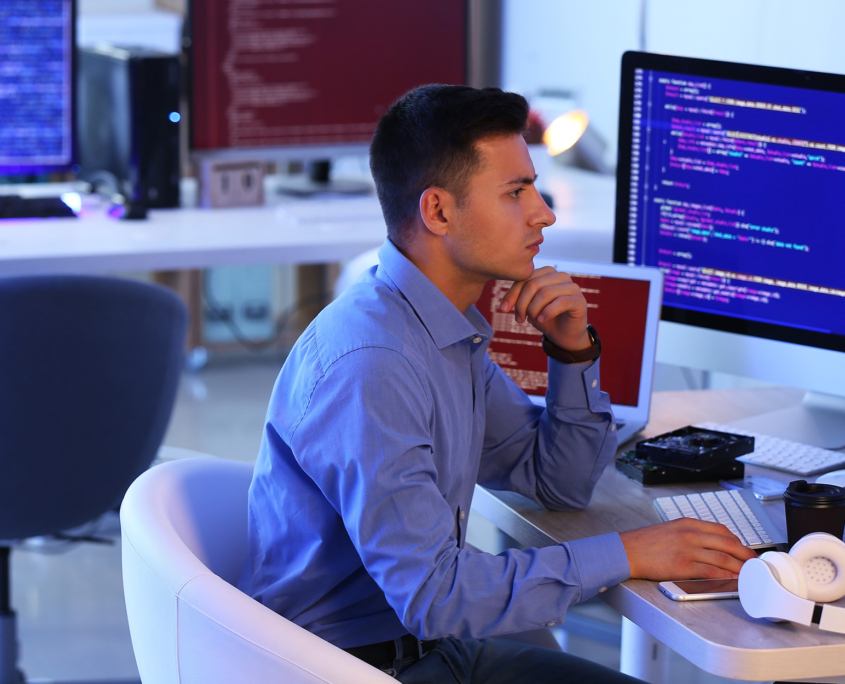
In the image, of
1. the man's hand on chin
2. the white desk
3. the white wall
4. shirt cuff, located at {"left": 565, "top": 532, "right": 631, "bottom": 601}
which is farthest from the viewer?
the white desk

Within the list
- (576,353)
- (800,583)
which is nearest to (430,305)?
(576,353)

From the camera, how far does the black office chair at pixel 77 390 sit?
1.87m

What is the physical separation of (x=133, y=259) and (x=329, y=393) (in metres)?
1.43

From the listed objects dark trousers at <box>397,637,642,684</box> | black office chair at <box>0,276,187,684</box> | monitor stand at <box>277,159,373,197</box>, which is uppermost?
monitor stand at <box>277,159,373,197</box>

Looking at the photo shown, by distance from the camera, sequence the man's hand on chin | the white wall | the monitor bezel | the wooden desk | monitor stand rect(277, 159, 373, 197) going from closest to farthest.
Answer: the wooden desk
the man's hand on chin
the monitor bezel
the white wall
monitor stand rect(277, 159, 373, 197)

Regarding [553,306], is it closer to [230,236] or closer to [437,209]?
[437,209]

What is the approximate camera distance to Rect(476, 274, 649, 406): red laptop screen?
1.68 m

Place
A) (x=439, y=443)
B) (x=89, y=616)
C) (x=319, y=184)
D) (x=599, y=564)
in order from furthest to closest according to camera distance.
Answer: (x=319, y=184) → (x=89, y=616) → (x=439, y=443) → (x=599, y=564)

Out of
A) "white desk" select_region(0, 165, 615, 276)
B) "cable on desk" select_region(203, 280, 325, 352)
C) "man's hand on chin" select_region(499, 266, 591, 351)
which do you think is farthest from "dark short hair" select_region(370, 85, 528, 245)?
"cable on desk" select_region(203, 280, 325, 352)

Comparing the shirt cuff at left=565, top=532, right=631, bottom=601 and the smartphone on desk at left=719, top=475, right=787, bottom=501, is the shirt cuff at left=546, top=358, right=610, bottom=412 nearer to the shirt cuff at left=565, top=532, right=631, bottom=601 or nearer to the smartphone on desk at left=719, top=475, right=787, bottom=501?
the smartphone on desk at left=719, top=475, right=787, bottom=501

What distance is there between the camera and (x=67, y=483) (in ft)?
6.44

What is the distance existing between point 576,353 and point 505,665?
41 cm

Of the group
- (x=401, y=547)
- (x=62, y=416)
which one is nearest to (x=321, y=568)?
(x=401, y=547)

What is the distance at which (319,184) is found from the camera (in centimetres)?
327
